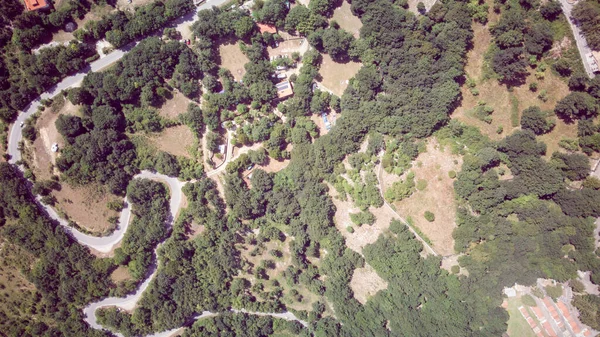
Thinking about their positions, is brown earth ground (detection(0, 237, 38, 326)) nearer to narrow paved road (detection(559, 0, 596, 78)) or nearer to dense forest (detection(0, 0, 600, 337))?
dense forest (detection(0, 0, 600, 337))

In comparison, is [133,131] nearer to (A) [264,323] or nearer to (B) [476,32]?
(A) [264,323]

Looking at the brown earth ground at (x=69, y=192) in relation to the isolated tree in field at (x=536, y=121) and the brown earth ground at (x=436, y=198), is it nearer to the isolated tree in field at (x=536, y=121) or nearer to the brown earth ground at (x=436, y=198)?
the brown earth ground at (x=436, y=198)

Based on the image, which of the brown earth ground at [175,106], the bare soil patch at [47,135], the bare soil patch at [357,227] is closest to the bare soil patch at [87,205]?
the bare soil patch at [47,135]

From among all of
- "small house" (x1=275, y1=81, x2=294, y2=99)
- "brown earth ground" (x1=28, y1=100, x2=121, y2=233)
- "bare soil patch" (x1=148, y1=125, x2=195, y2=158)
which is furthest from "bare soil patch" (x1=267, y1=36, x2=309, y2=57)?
"brown earth ground" (x1=28, y1=100, x2=121, y2=233)

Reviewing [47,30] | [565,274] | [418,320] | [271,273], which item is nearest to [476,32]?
[565,274]

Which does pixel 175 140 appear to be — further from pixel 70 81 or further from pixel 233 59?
pixel 70 81

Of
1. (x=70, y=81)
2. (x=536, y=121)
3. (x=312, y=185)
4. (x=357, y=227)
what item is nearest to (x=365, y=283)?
(x=357, y=227)
